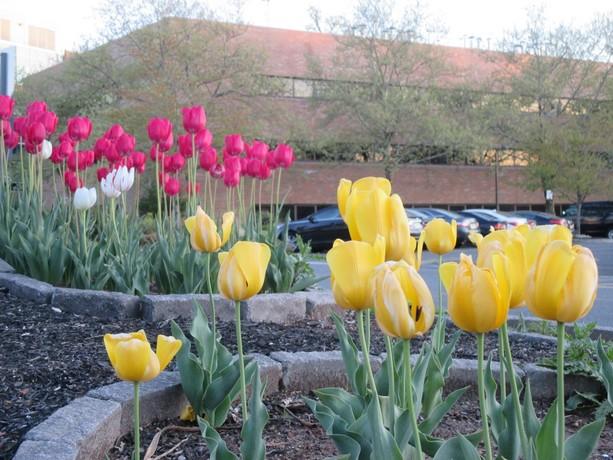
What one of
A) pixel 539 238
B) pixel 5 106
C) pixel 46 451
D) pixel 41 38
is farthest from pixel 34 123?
pixel 41 38

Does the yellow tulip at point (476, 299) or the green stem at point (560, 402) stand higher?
the yellow tulip at point (476, 299)

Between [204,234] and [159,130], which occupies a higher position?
[159,130]

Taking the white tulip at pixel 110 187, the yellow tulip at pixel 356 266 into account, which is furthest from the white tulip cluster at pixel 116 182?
the yellow tulip at pixel 356 266

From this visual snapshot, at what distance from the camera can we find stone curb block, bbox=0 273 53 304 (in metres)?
5.01

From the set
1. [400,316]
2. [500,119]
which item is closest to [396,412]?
[400,316]

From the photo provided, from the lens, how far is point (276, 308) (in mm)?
4883

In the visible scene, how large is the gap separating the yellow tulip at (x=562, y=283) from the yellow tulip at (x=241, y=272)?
2.38ft

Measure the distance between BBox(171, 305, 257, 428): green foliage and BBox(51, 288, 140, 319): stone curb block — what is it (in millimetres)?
1906

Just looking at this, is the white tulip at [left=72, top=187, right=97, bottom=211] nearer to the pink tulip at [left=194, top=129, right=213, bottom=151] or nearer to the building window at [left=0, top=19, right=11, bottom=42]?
the pink tulip at [left=194, top=129, right=213, bottom=151]

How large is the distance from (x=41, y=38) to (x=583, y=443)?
10821cm

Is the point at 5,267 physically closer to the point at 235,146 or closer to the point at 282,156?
the point at 235,146

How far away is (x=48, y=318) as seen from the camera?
4543 mm

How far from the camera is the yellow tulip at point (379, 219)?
1.76 metres

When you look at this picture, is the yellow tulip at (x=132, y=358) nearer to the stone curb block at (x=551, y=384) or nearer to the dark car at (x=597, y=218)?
the stone curb block at (x=551, y=384)
